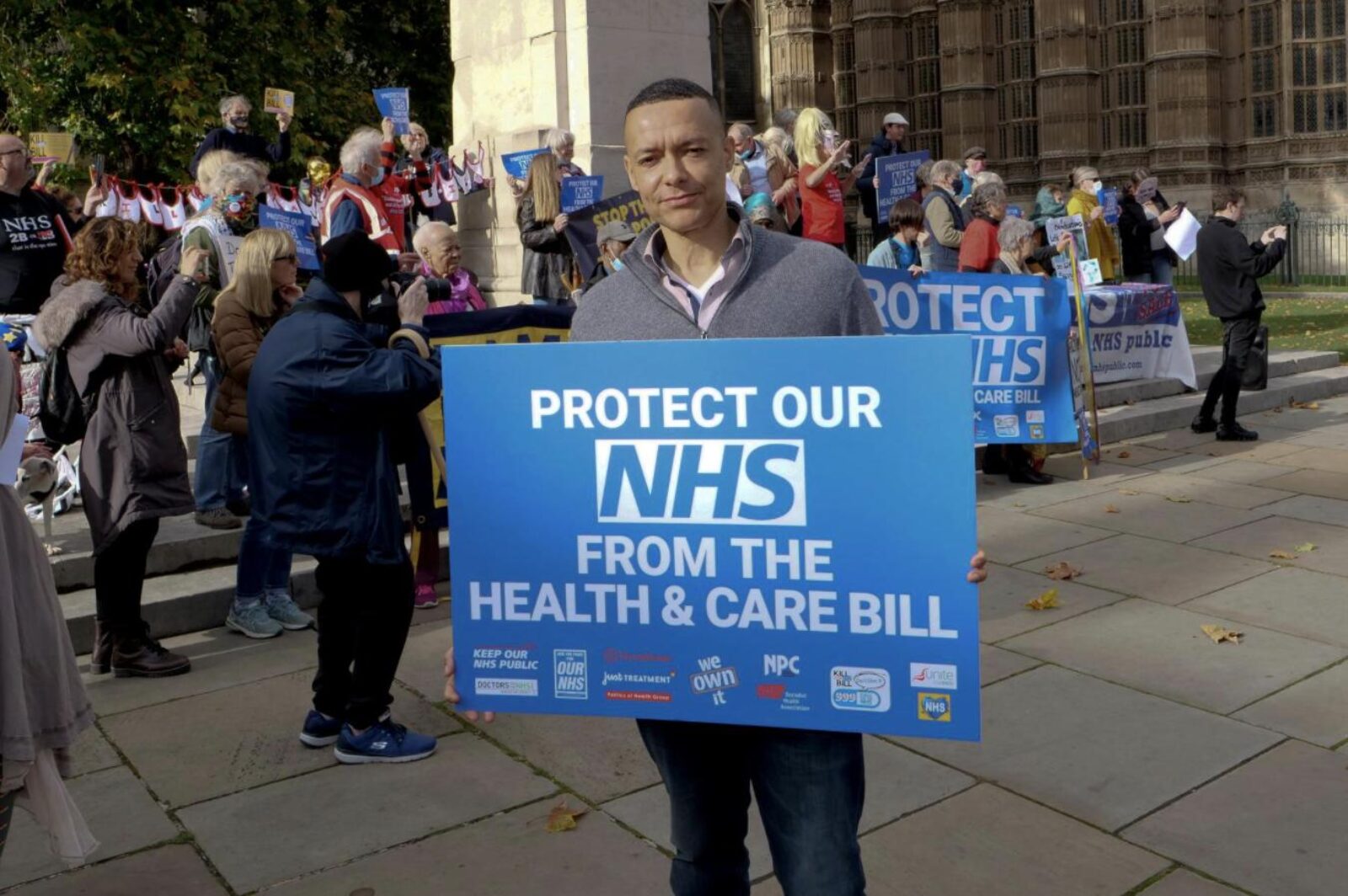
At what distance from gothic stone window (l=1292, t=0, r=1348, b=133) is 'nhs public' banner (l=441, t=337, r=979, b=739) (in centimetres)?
2810

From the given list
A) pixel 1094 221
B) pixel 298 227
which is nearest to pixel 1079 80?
pixel 1094 221

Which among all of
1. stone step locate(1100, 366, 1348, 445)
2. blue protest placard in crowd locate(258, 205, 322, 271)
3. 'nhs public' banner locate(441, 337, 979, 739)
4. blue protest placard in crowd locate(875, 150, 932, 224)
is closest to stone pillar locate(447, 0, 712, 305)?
blue protest placard in crowd locate(875, 150, 932, 224)

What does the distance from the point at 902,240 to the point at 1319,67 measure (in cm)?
2100

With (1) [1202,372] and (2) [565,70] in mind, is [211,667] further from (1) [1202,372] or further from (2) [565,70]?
(1) [1202,372]

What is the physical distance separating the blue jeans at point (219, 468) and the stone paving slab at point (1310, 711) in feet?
16.1

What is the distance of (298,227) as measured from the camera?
8109 mm

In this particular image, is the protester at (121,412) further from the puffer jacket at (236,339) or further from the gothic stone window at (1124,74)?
the gothic stone window at (1124,74)

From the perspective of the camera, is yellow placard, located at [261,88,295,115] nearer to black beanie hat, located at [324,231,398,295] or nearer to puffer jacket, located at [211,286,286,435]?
puffer jacket, located at [211,286,286,435]

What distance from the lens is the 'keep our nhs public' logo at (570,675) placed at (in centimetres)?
267

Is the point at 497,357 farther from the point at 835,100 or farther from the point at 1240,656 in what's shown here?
the point at 835,100

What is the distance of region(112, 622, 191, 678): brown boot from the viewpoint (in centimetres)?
582

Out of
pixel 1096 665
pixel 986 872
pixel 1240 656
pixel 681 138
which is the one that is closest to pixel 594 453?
pixel 681 138

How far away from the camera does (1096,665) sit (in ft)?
18.3

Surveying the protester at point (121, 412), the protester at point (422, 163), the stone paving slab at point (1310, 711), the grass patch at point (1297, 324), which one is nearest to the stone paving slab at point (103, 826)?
the protester at point (121, 412)
